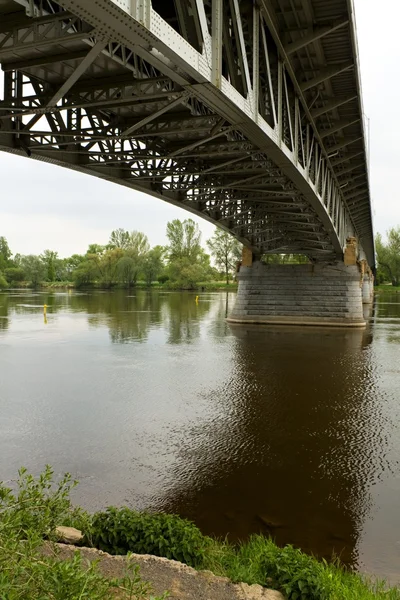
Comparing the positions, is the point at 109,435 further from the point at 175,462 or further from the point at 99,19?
the point at 99,19

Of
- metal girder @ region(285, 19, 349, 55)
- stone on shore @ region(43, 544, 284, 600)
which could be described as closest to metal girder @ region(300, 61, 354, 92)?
metal girder @ region(285, 19, 349, 55)

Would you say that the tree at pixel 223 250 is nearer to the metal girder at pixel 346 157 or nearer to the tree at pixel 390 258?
the tree at pixel 390 258

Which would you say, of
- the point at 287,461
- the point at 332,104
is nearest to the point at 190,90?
the point at 287,461

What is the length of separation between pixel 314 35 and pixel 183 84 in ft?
18.6

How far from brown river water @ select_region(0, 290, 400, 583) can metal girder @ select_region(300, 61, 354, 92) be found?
9.23 meters

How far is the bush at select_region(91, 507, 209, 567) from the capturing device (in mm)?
5285

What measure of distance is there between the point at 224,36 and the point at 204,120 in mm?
2528

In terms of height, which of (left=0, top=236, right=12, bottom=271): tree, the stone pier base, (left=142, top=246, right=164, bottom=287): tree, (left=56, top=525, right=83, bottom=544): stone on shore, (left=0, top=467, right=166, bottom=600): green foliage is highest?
(left=0, top=236, right=12, bottom=271): tree

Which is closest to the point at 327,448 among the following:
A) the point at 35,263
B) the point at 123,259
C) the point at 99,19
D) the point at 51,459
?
the point at 51,459

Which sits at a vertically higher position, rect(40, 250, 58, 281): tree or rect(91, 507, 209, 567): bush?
rect(40, 250, 58, 281): tree

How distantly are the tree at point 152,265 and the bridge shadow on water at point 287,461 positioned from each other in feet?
279

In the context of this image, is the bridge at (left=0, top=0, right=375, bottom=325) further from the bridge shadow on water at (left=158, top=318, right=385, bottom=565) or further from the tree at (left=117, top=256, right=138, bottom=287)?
the tree at (left=117, top=256, right=138, bottom=287)

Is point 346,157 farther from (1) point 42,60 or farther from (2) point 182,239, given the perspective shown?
(2) point 182,239

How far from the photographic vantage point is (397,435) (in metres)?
11.2
